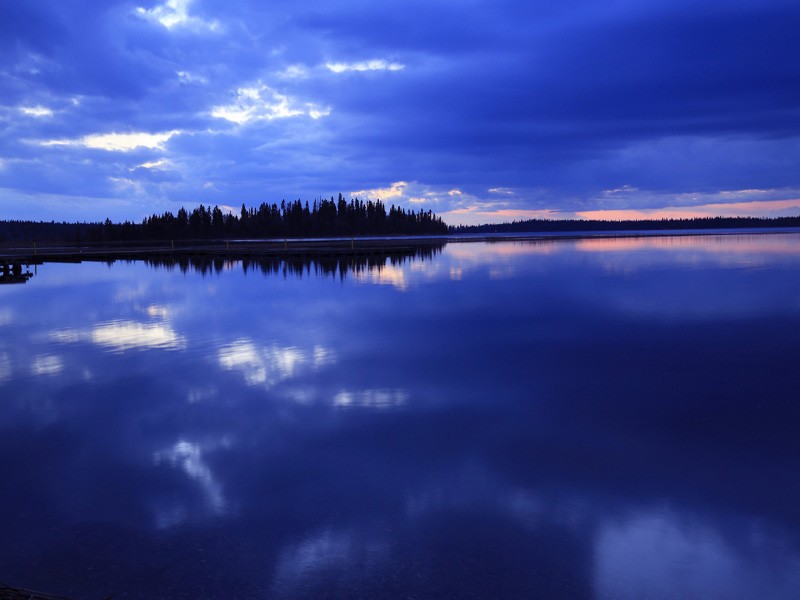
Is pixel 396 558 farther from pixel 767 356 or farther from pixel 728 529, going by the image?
pixel 767 356

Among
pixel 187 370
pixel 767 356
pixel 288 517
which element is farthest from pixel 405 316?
pixel 288 517

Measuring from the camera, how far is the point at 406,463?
9422 millimetres

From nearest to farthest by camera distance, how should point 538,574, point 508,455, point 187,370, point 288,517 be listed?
point 538,574 → point 288,517 → point 508,455 → point 187,370

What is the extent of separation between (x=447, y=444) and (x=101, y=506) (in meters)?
5.50

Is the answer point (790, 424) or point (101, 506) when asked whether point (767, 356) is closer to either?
point (790, 424)

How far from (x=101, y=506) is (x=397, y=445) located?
4688mm

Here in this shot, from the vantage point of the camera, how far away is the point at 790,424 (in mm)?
11023

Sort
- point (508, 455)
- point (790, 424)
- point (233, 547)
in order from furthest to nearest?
point (790, 424)
point (508, 455)
point (233, 547)

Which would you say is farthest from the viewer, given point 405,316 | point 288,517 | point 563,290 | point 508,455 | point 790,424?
point 563,290

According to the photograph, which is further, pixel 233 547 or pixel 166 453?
pixel 166 453

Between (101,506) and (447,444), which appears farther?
(447,444)

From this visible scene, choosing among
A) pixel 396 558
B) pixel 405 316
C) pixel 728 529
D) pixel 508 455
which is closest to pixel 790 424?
pixel 728 529

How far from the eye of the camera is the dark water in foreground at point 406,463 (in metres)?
6.57

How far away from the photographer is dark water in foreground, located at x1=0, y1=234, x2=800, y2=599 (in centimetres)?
657
